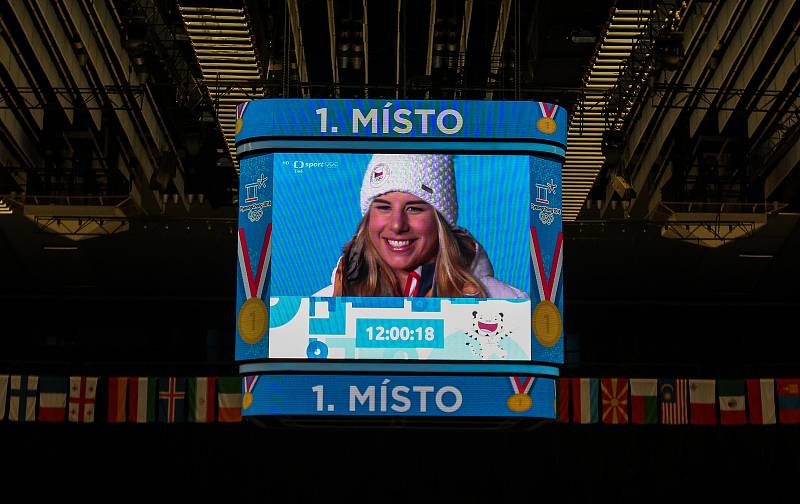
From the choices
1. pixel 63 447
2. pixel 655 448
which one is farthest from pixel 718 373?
pixel 63 447

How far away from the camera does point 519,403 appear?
11859mm

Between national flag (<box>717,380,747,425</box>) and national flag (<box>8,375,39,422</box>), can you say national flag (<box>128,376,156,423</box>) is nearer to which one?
national flag (<box>8,375,39,422</box>)

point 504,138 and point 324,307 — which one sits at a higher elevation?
point 504,138

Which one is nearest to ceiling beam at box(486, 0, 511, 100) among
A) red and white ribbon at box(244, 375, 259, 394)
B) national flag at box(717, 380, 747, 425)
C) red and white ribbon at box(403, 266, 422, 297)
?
red and white ribbon at box(403, 266, 422, 297)

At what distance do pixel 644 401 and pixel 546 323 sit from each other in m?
18.7

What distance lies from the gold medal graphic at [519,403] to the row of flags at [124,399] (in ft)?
61.4

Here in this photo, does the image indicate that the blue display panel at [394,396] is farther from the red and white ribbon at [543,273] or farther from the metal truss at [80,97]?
the metal truss at [80,97]

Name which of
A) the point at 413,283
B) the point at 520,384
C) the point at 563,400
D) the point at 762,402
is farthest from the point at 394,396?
the point at 762,402

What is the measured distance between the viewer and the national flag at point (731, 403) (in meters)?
30.2

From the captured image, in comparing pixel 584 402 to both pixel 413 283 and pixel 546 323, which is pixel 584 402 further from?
pixel 413 283

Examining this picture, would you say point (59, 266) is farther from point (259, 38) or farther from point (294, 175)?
point (294, 175)

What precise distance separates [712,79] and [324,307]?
50.2 ft

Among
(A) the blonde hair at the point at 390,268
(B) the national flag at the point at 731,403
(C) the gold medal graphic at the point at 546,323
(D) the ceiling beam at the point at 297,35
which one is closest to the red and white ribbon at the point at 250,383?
(A) the blonde hair at the point at 390,268

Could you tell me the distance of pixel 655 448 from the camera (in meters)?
33.9
